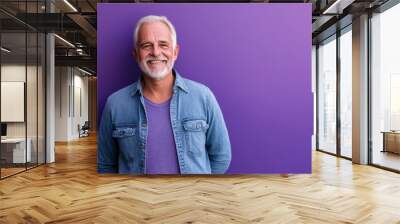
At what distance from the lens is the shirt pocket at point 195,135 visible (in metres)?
5.77

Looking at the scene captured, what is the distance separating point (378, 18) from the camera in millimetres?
8180

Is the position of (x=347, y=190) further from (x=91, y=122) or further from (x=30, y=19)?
(x=91, y=122)

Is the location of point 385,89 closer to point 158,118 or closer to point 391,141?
point 391,141

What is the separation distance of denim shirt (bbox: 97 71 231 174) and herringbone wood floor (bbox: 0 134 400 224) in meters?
0.34

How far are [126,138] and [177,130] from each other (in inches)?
30.2

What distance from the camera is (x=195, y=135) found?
580 centimetres

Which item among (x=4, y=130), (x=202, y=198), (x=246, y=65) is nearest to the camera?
(x=202, y=198)

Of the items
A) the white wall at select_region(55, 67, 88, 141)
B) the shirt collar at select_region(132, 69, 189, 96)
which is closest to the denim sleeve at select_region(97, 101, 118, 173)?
the shirt collar at select_region(132, 69, 189, 96)

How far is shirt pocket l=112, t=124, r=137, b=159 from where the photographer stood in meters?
5.79

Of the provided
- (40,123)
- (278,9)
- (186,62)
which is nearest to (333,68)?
(278,9)

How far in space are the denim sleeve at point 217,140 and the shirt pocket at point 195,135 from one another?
11 cm

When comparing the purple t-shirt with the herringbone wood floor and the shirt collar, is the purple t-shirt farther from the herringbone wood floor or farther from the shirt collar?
the herringbone wood floor

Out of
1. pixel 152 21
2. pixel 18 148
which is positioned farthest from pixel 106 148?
pixel 18 148

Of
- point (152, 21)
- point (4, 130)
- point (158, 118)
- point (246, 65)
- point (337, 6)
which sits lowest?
point (4, 130)
